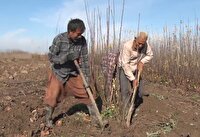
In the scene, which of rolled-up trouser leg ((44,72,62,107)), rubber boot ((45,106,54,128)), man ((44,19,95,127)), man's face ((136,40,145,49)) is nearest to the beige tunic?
man's face ((136,40,145,49))

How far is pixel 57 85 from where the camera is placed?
17.6ft

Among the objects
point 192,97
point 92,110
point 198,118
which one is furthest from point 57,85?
point 192,97

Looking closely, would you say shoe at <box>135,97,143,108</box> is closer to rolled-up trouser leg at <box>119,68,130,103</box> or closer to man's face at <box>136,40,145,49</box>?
rolled-up trouser leg at <box>119,68,130,103</box>

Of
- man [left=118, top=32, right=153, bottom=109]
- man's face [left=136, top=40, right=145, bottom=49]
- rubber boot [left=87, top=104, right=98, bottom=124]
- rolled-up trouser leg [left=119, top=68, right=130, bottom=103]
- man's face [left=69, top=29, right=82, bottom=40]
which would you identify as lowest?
rubber boot [left=87, top=104, right=98, bottom=124]

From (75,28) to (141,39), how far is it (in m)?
0.95

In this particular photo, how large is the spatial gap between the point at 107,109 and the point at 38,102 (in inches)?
56.0

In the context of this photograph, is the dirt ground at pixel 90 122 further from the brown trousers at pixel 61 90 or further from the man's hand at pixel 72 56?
the man's hand at pixel 72 56

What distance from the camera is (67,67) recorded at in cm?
534

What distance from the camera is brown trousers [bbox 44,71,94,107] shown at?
538 centimetres

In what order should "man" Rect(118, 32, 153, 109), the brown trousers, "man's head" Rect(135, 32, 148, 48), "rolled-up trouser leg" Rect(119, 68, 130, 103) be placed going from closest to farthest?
"man's head" Rect(135, 32, 148, 48) → the brown trousers → "man" Rect(118, 32, 153, 109) → "rolled-up trouser leg" Rect(119, 68, 130, 103)

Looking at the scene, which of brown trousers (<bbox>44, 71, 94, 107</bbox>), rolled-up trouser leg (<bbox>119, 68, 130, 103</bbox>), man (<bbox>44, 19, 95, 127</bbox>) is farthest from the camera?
rolled-up trouser leg (<bbox>119, 68, 130, 103</bbox>)

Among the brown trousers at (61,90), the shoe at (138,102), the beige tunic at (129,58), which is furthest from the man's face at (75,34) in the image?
the shoe at (138,102)

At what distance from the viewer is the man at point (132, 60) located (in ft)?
18.0

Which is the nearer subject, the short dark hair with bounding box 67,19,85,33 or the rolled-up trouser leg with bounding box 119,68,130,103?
the short dark hair with bounding box 67,19,85,33
